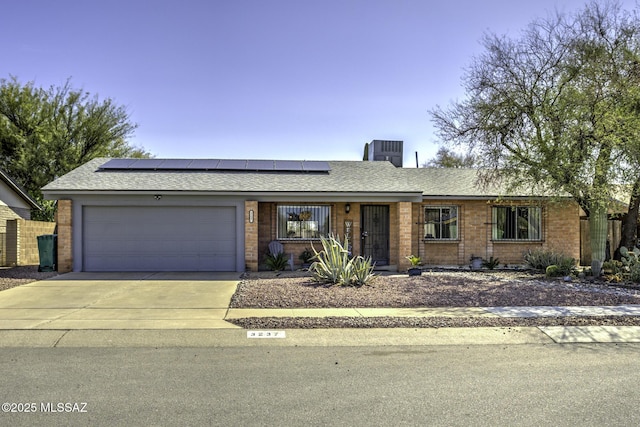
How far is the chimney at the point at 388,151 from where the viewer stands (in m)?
24.6

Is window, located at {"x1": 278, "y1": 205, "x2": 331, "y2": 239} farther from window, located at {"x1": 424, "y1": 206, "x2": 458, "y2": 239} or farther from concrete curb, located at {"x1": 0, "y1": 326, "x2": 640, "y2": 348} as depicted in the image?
concrete curb, located at {"x1": 0, "y1": 326, "x2": 640, "y2": 348}

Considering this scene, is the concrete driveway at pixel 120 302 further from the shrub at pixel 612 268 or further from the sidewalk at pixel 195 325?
the shrub at pixel 612 268

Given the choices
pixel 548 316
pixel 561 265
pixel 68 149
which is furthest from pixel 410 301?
pixel 68 149

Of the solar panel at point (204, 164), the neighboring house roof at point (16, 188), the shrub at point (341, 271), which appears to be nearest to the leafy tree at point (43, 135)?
the neighboring house roof at point (16, 188)

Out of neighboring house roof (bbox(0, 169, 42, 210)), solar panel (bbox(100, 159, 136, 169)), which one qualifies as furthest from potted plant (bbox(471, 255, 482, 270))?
neighboring house roof (bbox(0, 169, 42, 210))

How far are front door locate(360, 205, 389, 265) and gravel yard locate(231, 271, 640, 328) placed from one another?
11.7 ft

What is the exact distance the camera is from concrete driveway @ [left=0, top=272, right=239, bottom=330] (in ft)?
29.1

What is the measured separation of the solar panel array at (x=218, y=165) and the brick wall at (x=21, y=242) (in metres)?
3.81

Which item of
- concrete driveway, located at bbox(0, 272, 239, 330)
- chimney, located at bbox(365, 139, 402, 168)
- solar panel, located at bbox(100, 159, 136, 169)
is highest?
chimney, located at bbox(365, 139, 402, 168)

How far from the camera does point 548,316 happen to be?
959 cm

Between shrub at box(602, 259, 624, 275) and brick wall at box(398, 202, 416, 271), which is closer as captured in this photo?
shrub at box(602, 259, 624, 275)

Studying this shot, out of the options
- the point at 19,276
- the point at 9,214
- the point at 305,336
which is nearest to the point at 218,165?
the point at 19,276

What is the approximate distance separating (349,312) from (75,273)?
31.9 feet

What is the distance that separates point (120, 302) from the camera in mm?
10961
